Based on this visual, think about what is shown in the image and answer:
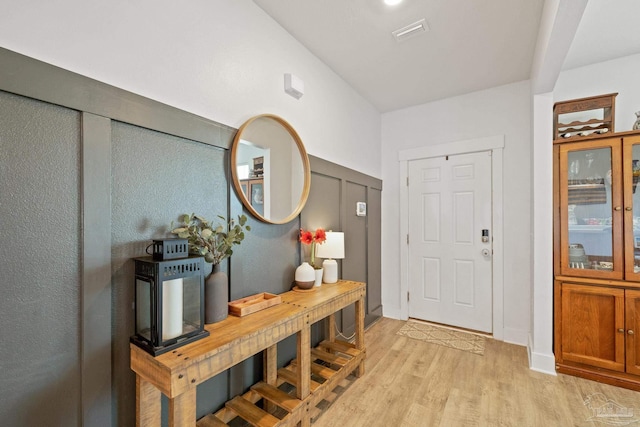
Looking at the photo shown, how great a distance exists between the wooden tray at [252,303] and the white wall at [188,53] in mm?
1056

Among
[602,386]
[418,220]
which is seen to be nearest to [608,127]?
[418,220]

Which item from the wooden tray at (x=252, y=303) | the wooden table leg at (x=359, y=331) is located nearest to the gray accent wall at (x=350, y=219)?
the wooden table leg at (x=359, y=331)

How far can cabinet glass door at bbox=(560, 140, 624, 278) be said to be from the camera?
2189 millimetres

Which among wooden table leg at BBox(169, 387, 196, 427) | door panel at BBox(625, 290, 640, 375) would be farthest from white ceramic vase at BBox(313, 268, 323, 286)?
door panel at BBox(625, 290, 640, 375)

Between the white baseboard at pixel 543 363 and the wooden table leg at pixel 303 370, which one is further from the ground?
the wooden table leg at pixel 303 370

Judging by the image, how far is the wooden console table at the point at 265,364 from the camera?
1064mm

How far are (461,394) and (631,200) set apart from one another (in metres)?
1.96

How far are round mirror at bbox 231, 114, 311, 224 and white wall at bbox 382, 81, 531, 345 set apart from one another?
1830 mm

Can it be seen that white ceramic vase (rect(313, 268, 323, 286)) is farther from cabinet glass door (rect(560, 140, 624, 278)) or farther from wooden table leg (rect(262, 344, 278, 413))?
cabinet glass door (rect(560, 140, 624, 278))

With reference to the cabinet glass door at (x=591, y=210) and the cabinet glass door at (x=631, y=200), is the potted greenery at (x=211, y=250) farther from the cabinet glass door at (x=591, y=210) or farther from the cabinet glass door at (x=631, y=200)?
the cabinet glass door at (x=631, y=200)

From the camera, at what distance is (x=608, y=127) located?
7.46 feet

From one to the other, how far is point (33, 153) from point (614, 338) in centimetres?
367

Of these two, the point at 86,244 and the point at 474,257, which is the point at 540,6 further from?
the point at 86,244

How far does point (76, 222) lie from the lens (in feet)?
3.57
